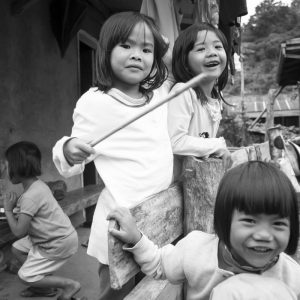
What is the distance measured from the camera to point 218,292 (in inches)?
42.1

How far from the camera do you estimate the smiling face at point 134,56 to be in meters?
1.47

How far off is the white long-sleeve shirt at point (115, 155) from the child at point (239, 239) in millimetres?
218

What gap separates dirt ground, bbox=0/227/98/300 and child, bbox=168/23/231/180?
204cm

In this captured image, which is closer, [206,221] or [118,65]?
[118,65]

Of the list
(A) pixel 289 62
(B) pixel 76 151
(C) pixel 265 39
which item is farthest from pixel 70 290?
(C) pixel 265 39

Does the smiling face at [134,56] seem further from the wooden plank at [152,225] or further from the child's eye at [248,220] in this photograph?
the child's eye at [248,220]

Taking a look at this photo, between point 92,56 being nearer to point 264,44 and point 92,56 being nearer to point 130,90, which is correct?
point 130,90

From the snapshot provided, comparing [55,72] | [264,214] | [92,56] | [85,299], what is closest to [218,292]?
[264,214]

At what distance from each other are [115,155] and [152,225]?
10.4 inches

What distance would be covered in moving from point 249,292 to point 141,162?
0.58 m

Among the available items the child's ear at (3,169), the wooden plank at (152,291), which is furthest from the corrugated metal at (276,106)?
the wooden plank at (152,291)

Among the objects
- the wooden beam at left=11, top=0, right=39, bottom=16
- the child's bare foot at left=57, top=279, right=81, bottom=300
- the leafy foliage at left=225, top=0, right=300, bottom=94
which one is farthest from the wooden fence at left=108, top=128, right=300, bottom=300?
the leafy foliage at left=225, top=0, right=300, bottom=94

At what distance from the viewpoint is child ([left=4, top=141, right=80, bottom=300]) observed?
111 inches

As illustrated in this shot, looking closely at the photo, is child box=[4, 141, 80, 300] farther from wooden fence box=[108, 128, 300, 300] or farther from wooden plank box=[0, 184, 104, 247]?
wooden fence box=[108, 128, 300, 300]
